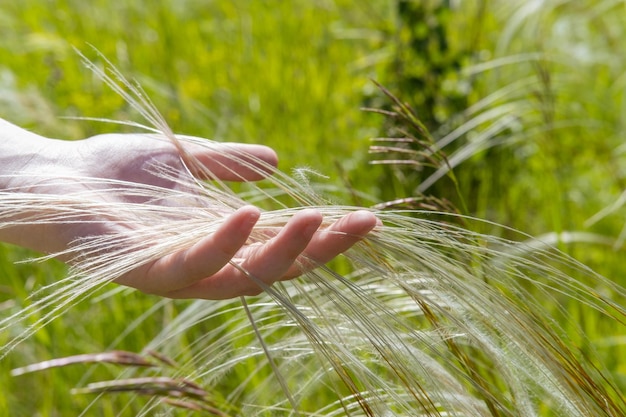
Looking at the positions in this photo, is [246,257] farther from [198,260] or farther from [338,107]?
[338,107]

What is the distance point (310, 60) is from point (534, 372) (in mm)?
2648

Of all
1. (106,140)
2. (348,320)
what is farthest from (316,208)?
(106,140)

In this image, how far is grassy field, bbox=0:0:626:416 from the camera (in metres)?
2.21

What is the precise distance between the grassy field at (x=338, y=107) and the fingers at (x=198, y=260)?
0.58 meters

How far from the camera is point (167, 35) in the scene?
3803mm

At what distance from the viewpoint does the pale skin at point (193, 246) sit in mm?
1051

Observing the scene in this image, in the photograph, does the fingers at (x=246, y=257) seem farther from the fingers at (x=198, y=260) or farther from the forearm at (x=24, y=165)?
the forearm at (x=24, y=165)

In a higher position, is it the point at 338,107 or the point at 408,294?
the point at 338,107

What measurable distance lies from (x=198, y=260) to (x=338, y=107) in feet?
7.49

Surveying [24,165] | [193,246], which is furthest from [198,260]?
[24,165]

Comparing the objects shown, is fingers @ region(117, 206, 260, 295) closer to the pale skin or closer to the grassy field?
the pale skin

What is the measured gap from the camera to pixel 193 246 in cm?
112

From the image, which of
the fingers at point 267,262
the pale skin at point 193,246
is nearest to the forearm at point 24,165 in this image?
the pale skin at point 193,246

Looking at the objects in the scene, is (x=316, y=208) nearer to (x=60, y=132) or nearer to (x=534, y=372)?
(x=534, y=372)
